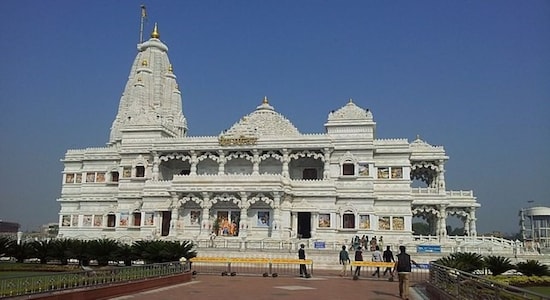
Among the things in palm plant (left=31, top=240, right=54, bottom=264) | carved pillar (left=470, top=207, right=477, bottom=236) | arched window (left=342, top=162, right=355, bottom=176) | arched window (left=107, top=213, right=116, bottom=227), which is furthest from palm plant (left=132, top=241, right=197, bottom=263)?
carved pillar (left=470, top=207, right=477, bottom=236)

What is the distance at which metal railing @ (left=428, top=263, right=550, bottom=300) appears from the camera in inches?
357

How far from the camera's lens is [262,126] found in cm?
5278

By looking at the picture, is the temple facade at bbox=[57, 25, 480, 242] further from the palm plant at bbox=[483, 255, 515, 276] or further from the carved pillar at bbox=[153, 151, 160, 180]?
the palm plant at bbox=[483, 255, 515, 276]

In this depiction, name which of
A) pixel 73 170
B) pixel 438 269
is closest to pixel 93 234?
pixel 73 170

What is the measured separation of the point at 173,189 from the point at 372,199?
60.6 ft

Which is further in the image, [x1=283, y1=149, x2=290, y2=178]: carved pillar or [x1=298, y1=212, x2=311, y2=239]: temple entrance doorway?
[x1=283, y1=149, x2=290, y2=178]: carved pillar

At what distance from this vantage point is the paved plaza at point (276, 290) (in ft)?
54.8

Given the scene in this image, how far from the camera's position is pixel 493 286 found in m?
10.0

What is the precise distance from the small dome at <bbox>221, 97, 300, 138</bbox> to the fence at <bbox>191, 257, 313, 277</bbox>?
20.0 m

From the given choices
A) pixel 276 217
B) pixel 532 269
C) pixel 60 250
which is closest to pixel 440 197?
pixel 276 217

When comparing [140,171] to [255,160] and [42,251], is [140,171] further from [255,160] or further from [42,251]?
[42,251]

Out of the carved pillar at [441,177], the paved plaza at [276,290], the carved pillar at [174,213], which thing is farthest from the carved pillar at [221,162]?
the paved plaza at [276,290]

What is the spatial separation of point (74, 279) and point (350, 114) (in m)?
39.3

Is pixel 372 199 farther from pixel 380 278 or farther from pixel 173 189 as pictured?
pixel 380 278
